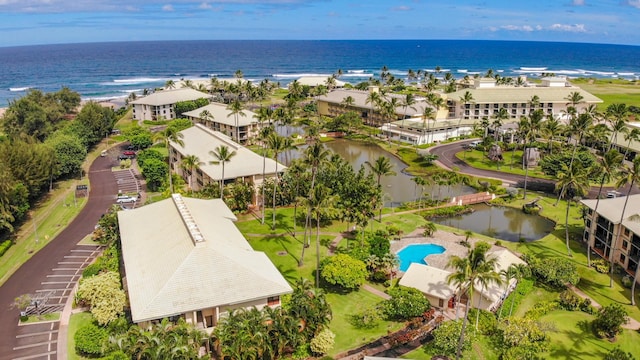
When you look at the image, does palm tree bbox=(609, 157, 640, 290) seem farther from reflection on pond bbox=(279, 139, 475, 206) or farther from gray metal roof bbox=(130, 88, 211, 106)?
gray metal roof bbox=(130, 88, 211, 106)

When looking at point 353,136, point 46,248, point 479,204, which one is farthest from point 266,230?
point 353,136

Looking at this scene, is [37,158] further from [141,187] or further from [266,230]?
[266,230]

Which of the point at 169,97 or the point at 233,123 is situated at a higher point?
the point at 169,97

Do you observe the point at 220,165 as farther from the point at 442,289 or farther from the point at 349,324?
the point at 442,289

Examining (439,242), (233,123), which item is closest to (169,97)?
(233,123)

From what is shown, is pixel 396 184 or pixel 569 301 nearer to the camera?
pixel 569 301

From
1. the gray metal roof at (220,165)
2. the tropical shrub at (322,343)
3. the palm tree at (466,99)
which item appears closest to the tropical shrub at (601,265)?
the tropical shrub at (322,343)

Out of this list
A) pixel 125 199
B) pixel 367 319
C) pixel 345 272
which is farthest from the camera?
pixel 125 199

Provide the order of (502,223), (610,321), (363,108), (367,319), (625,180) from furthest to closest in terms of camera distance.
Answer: (363,108), (502,223), (625,180), (367,319), (610,321)
